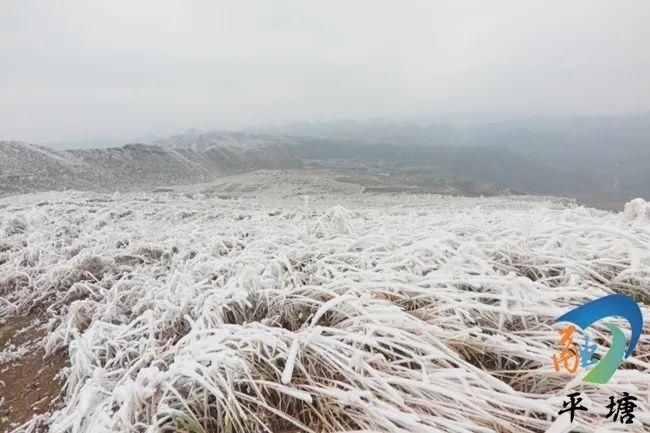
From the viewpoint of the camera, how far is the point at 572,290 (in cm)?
274

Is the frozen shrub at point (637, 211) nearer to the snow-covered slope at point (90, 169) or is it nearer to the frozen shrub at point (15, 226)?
the frozen shrub at point (15, 226)

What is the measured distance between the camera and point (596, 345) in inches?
85.7

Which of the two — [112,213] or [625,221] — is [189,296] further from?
[112,213]

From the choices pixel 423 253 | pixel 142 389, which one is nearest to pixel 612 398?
pixel 423 253

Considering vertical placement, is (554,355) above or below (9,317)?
above

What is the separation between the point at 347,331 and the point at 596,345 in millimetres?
1434

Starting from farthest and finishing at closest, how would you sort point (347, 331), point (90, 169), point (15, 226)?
point (90, 169), point (15, 226), point (347, 331)

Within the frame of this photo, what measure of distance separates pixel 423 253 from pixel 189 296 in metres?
2.10

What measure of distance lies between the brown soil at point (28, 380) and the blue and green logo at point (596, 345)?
346 centimetres

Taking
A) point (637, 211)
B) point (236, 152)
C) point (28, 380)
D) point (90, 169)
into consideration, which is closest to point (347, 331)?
point (28, 380)

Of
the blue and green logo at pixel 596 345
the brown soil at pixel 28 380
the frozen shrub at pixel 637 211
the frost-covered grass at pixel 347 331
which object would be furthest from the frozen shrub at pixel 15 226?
the frozen shrub at pixel 637 211

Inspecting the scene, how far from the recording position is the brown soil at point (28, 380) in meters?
2.74

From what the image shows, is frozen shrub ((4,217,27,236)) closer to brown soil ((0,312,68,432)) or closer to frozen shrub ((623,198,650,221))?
brown soil ((0,312,68,432))

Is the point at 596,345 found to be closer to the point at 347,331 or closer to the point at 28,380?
the point at 347,331
